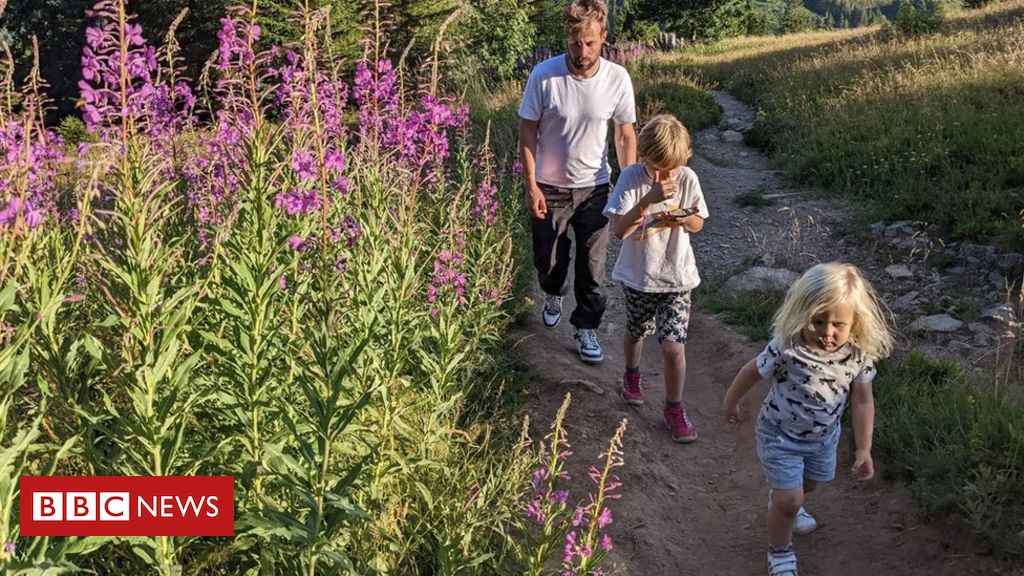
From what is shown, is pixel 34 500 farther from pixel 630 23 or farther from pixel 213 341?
pixel 630 23

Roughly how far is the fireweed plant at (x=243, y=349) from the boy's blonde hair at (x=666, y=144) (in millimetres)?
1241

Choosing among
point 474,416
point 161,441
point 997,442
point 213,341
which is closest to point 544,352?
point 474,416

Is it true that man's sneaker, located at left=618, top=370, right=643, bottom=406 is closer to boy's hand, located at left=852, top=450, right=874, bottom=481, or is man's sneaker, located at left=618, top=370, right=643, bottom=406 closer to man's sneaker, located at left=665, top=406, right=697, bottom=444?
man's sneaker, located at left=665, top=406, right=697, bottom=444

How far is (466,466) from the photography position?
11.4ft

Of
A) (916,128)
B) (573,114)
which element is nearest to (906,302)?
(573,114)

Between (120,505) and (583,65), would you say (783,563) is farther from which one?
(583,65)

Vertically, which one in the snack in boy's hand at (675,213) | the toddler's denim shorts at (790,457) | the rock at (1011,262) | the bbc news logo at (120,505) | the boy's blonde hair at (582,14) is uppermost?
the boy's blonde hair at (582,14)

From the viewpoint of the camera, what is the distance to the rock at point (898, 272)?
6.88 m

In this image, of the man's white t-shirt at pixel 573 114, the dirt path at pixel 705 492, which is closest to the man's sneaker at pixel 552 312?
the dirt path at pixel 705 492

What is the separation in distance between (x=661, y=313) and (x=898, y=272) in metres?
3.52

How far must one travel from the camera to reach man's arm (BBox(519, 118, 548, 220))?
508cm

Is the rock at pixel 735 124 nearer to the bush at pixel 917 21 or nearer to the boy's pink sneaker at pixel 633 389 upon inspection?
the bush at pixel 917 21

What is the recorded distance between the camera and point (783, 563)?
3.66 m

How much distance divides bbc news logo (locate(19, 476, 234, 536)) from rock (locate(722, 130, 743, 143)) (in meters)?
12.0
